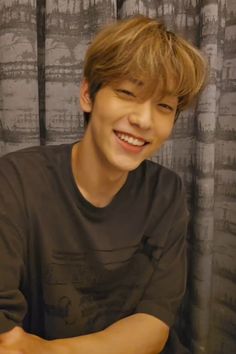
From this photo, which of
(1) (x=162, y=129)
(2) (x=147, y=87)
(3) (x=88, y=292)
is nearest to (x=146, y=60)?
(2) (x=147, y=87)

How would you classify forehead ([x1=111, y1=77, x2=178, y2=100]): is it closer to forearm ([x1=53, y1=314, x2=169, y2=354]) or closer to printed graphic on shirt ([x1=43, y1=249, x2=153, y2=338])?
printed graphic on shirt ([x1=43, y1=249, x2=153, y2=338])

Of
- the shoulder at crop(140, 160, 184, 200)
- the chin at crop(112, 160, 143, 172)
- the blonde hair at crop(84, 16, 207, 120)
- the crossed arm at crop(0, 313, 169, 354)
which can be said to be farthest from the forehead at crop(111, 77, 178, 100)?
the crossed arm at crop(0, 313, 169, 354)

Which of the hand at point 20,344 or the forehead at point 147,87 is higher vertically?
the forehead at point 147,87

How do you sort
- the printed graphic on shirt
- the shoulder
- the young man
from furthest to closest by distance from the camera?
the shoulder
the printed graphic on shirt
the young man

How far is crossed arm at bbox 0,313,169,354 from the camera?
0.85 m

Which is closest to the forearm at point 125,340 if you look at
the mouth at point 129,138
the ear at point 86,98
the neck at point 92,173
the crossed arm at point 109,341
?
the crossed arm at point 109,341

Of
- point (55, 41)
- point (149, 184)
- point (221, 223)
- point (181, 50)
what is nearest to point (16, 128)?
point (55, 41)

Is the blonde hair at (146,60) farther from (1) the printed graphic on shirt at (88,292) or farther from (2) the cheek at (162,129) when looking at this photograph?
(1) the printed graphic on shirt at (88,292)

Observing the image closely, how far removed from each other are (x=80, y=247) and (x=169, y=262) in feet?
0.86

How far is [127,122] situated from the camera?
3.17 feet

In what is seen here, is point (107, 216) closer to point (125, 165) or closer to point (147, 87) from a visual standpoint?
point (125, 165)

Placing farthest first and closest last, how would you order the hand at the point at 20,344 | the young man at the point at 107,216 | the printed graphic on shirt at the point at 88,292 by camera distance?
the printed graphic on shirt at the point at 88,292 → the young man at the point at 107,216 → the hand at the point at 20,344

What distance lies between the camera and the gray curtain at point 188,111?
4.10 feet

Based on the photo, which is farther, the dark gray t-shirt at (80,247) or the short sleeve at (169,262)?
the short sleeve at (169,262)
